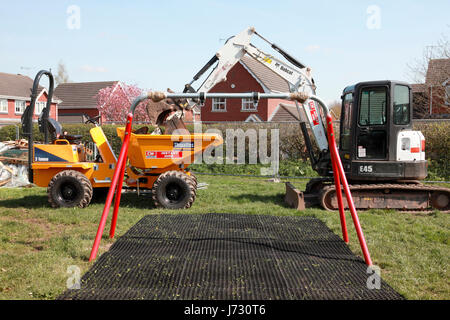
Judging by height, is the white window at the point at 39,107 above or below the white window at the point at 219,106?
above

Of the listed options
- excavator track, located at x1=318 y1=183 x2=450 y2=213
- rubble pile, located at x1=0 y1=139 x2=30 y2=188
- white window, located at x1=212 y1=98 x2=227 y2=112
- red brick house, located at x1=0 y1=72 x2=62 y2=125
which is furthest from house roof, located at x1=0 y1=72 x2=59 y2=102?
excavator track, located at x1=318 y1=183 x2=450 y2=213

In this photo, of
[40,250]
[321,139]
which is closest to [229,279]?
[40,250]

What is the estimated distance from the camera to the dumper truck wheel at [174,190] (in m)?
9.00

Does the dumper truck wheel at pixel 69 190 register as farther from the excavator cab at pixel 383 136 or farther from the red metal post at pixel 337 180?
the excavator cab at pixel 383 136

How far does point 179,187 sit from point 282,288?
4.84 metres

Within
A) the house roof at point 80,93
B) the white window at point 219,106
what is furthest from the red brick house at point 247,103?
the house roof at point 80,93

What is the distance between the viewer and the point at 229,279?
4887mm

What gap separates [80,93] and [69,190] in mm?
43620

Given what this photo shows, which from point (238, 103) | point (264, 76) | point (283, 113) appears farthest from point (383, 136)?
point (264, 76)

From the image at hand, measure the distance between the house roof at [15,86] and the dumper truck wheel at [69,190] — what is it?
36.2 meters

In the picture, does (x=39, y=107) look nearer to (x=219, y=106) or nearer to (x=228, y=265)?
(x=219, y=106)

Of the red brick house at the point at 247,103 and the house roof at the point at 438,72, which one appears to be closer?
the house roof at the point at 438,72

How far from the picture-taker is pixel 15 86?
4391 centimetres

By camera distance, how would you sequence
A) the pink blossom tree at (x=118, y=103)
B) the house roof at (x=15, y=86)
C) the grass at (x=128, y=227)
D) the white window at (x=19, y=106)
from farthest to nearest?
1. the white window at (x=19, y=106)
2. the house roof at (x=15, y=86)
3. the pink blossom tree at (x=118, y=103)
4. the grass at (x=128, y=227)
